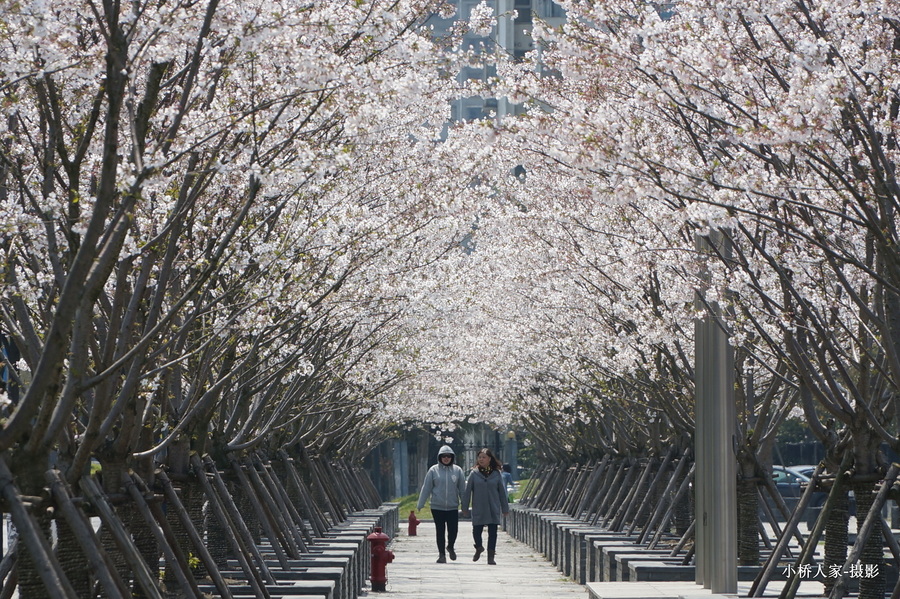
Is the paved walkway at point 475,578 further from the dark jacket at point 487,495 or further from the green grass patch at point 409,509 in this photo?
the green grass patch at point 409,509

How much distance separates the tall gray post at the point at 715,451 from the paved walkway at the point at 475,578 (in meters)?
5.40

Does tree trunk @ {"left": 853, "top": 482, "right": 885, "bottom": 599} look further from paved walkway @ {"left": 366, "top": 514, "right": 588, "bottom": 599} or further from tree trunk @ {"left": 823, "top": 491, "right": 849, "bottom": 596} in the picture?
paved walkway @ {"left": 366, "top": 514, "right": 588, "bottom": 599}

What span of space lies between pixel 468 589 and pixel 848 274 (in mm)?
9262

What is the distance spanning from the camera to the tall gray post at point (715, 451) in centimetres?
1187

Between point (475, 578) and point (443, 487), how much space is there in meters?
1.68

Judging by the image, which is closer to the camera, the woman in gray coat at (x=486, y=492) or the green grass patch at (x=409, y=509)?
the woman in gray coat at (x=486, y=492)

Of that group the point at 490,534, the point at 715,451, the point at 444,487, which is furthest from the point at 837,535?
the point at 490,534

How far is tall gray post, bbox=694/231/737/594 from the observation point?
11867mm

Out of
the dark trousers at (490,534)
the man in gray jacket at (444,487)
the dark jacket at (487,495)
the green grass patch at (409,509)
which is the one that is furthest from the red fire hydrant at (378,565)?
the green grass patch at (409,509)

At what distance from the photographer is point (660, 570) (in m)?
14.5

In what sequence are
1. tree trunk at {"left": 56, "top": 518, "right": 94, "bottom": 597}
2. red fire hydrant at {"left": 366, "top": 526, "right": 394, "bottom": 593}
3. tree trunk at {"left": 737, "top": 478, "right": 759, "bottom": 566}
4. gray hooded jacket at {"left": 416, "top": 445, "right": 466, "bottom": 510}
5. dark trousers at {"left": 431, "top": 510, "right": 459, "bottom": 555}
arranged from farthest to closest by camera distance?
dark trousers at {"left": 431, "top": 510, "right": 459, "bottom": 555} → gray hooded jacket at {"left": 416, "top": 445, "right": 466, "bottom": 510} → red fire hydrant at {"left": 366, "top": 526, "right": 394, "bottom": 593} → tree trunk at {"left": 737, "top": 478, "right": 759, "bottom": 566} → tree trunk at {"left": 56, "top": 518, "right": 94, "bottom": 597}

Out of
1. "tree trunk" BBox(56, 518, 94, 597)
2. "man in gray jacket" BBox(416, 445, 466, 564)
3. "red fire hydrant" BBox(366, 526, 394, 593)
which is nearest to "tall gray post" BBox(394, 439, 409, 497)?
"man in gray jacket" BBox(416, 445, 466, 564)

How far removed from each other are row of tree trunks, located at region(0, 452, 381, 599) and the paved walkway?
1907mm

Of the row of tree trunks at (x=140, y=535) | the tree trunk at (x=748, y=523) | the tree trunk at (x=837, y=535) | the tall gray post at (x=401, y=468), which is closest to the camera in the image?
the row of tree trunks at (x=140, y=535)
